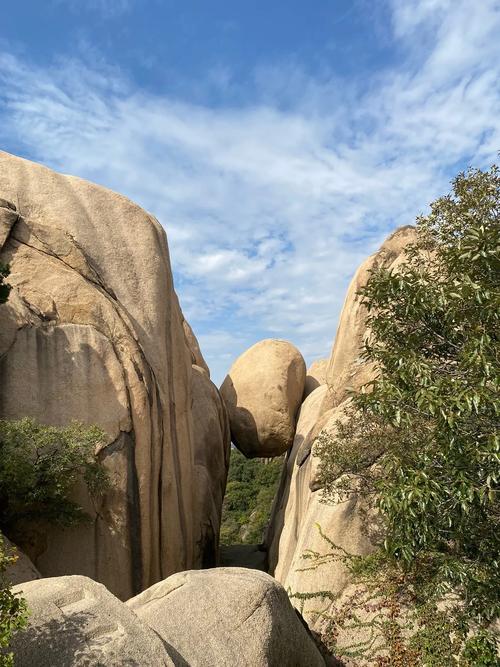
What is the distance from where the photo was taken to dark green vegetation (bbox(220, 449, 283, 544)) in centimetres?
3459

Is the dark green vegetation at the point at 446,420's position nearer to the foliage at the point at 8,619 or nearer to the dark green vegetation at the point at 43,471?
the foliage at the point at 8,619

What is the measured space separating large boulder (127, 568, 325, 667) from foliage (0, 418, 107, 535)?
13.8ft

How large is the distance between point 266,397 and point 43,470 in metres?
14.4

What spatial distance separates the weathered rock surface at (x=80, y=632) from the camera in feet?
16.8

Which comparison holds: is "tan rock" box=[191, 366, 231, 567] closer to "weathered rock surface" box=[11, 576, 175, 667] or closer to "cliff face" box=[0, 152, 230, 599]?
"cliff face" box=[0, 152, 230, 599]

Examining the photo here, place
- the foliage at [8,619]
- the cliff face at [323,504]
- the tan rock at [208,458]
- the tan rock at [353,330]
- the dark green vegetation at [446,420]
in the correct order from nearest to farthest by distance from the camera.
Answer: the foliage at [8,619] < the dark green vegetation at [446,420] < the cliff face at [323,504] < the tan rock at [353,330] < the tan rock at [208,458]

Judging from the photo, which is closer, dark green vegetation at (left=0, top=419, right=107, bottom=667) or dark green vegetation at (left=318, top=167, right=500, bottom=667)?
dark green vegetation at (left=318, top=167, right=500, bottom=667)

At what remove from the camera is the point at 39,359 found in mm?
13570

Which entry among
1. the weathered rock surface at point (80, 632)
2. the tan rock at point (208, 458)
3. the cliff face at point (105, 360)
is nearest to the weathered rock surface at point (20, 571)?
the cliff face at point (105, 360)

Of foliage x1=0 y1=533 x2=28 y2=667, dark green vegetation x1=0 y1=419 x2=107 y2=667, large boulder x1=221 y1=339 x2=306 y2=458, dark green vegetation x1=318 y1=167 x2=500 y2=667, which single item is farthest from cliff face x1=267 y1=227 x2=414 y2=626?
foliage x1=0 y1=533 x2=28 y2=667

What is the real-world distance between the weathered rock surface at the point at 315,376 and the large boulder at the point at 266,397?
587 millimetres

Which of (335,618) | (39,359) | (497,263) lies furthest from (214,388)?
(497,263)

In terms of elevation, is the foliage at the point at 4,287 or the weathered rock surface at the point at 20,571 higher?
the foliage at the point at 4,287

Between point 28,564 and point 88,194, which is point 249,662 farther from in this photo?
point 88,194
